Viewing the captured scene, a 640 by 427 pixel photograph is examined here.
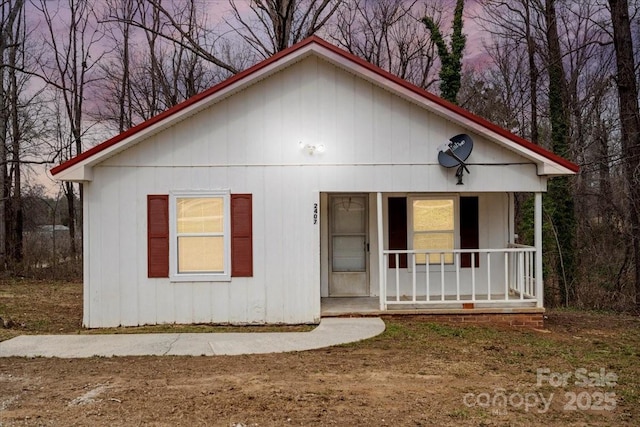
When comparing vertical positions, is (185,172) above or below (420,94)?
below

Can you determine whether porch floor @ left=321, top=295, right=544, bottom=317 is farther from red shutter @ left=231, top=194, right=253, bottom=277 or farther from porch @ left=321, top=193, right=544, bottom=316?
red shutter @ left=231, top=194, right=253, bottom=277

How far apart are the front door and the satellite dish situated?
2.21 meters

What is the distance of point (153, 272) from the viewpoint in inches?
352

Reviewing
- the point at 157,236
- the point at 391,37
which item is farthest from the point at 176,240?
the point at 391,37

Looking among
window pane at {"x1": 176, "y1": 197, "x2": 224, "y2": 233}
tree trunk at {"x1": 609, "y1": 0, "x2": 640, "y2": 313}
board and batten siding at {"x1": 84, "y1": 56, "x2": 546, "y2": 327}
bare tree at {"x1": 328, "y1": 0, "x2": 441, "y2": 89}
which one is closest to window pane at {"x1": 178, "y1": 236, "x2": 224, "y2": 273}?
window pane at {"x1": 176, "y1": 197, "x2": 224, "y2": 233}

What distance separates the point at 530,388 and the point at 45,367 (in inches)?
217

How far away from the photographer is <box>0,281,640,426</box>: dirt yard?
4828 mm

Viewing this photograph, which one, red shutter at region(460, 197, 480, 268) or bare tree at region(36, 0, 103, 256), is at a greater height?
bare tree at region(36, 0, 103, 256)

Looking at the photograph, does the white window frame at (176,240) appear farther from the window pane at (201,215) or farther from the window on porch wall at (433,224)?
the window on porch wall at (433,224)

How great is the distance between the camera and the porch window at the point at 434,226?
10461 millimetres

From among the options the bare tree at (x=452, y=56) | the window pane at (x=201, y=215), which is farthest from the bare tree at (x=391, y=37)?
the window pane at (x=201, y=215)

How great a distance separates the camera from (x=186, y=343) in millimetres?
7715

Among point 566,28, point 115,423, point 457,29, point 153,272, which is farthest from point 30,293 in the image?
point 566,28

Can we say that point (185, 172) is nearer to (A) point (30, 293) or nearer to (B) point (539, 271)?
(B) point (539, 271)
